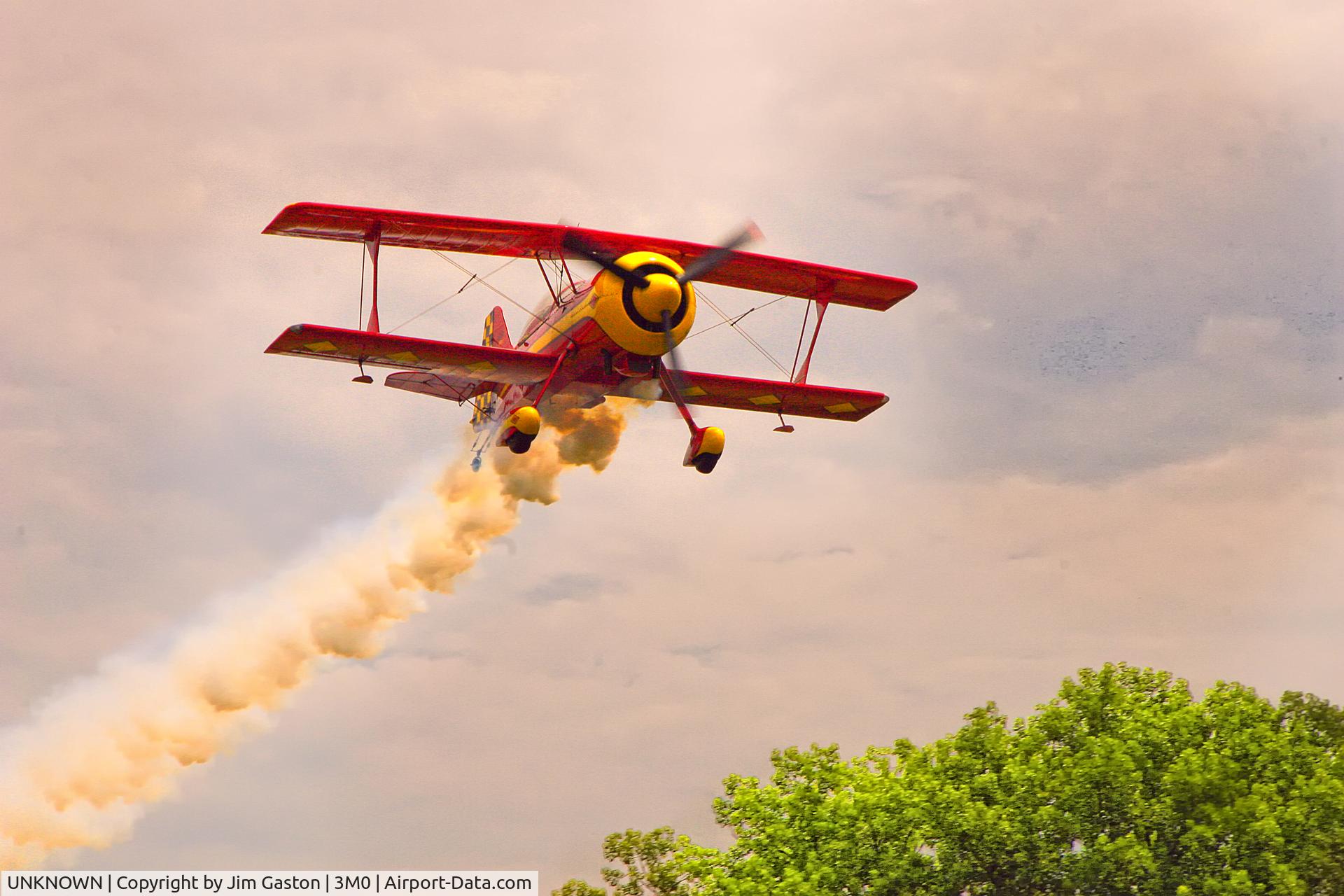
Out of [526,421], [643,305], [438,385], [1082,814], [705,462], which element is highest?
[438,385]

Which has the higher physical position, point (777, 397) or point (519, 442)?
point (777, 397)

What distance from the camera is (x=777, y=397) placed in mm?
37625

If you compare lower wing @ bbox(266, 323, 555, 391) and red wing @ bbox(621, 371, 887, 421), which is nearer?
lower wing @ bbox(266, 323, 555, 391)

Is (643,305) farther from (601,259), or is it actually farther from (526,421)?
(526,421)

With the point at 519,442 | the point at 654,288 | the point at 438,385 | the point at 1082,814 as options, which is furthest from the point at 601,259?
the point at 1082,814

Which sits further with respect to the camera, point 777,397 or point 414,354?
point 777,397

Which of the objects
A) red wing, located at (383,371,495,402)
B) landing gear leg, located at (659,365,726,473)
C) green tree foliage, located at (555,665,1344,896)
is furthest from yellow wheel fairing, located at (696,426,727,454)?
green tree foliage, located at (555,665,1344,896)

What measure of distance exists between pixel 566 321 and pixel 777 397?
265 inches

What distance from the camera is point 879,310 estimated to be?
1537 inches

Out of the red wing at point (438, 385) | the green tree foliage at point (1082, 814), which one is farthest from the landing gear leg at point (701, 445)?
the green tree foliage at point (1082, 814)

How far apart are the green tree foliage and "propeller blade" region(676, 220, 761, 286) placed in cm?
1503

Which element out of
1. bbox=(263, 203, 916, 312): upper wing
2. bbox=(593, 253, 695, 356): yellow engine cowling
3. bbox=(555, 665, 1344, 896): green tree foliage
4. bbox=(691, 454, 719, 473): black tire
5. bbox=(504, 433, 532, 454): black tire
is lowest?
bbox=(555, 665, 1344, 896): green tree foliage

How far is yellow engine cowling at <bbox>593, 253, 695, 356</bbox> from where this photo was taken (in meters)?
31.5

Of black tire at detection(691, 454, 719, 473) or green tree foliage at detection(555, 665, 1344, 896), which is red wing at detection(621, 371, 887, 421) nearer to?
black tire at detection(691, 454, 719, 473)
